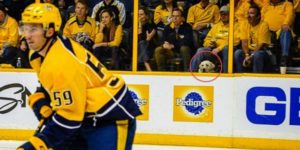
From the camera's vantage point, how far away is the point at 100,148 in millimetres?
4879

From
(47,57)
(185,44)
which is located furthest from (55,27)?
(185,44)

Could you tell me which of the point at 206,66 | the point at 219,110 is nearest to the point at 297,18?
the point at 206,66

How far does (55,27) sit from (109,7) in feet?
17.4

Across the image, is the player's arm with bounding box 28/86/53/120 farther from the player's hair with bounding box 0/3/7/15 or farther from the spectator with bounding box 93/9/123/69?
the player's hair with bounding box 0/3/7/15

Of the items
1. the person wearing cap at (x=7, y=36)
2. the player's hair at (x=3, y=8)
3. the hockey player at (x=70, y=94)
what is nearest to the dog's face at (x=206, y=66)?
the person wearing cap at (x=7, y=36)

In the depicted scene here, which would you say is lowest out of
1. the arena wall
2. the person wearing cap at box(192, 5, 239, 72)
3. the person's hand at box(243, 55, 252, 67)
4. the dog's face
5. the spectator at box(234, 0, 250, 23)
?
the arena wall

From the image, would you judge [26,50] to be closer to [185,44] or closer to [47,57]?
[185,44]

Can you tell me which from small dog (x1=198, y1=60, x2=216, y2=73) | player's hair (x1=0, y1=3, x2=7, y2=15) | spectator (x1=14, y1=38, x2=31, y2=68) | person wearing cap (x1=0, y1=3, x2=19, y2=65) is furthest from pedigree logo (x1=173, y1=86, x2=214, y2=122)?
player's hair (x1=0, y1=3, x2=7, y2=15)

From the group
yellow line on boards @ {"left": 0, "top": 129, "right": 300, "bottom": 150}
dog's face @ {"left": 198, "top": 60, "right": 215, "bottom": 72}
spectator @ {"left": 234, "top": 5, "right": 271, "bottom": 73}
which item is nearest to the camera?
spectator @ {"left": 234, "top": 5, "right": 271, "bottom": 73}

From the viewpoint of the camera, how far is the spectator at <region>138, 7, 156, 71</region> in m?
9.94

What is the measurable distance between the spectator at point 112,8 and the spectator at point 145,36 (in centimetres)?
23

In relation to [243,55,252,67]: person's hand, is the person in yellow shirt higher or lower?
higher

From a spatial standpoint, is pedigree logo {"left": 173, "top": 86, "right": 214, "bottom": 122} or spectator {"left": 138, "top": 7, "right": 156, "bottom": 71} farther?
spectator {"left": 138, "top": 7, "right": 156, "bottom": 71}

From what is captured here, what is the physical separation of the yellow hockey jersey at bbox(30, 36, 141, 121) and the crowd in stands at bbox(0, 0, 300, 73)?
4.85 m
